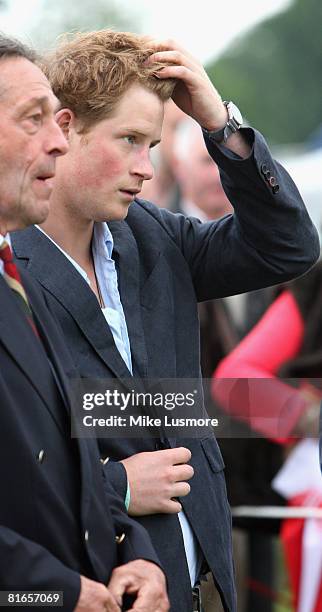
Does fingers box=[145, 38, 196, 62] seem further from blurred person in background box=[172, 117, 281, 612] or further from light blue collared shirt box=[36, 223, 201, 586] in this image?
blurred person in background box=[172, 117, 281, 612]

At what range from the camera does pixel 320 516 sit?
18.3 feet

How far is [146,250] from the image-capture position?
3504mm

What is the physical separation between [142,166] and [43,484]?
37.8 inches

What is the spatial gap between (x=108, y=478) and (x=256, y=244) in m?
0.83

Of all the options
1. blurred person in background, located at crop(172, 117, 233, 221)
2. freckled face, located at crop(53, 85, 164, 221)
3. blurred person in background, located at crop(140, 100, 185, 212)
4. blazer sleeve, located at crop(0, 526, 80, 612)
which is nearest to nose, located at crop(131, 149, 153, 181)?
freckled face, located at crop(53, 85, 164, 221)

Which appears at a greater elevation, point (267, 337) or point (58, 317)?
point (267, 337)

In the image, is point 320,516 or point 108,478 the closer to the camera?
point 108,478

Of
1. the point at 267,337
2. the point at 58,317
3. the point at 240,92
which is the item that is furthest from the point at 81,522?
the point at 240,92

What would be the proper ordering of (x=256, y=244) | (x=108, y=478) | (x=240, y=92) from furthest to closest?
1. (x=240, y=92)
2. (x=256, y=244)
3. (x=108, y=478)

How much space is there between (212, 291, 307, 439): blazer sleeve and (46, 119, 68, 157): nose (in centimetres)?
264

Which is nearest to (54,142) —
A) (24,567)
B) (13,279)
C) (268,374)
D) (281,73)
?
(13,279)

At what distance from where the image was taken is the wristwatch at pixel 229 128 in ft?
11.5

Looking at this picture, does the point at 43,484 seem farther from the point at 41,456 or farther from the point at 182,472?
the point at 182,472

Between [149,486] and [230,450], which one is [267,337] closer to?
[230,450]
